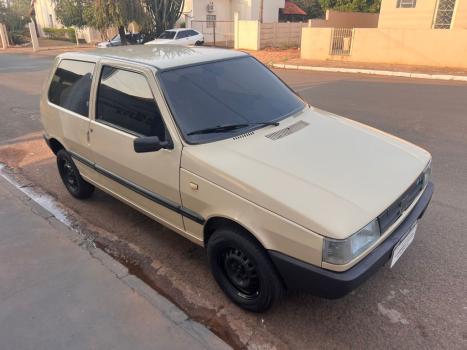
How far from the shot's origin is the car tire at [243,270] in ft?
8.18

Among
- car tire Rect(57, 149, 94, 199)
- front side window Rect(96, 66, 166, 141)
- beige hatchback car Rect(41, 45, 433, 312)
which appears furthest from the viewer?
car tire Rect(57, 149, 94, 199)

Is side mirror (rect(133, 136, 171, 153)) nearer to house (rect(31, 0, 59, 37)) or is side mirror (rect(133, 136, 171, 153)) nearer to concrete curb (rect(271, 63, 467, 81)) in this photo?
concrete curb (rect(271, 63, 467, 81))

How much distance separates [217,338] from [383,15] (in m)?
18.5

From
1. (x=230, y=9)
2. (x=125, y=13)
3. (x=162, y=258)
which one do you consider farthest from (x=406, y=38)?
(x=230, y=9)

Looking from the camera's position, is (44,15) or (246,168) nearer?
(246,168)

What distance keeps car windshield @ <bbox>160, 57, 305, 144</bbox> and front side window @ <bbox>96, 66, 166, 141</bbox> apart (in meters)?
0.19

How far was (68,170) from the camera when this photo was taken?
467 cm

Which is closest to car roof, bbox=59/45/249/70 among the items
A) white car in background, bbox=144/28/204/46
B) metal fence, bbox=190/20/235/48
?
white car in background, bbox=144/28/204/46

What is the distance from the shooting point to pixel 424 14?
53.3 feet

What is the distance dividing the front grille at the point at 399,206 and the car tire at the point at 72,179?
3417 millimetres

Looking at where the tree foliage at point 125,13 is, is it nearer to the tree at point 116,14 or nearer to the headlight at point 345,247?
the tree at point 116,14

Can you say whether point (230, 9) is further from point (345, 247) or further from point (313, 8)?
point (345, 247)

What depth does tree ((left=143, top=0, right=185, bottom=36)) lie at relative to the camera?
90.3ft

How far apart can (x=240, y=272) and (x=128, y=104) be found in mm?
1750
